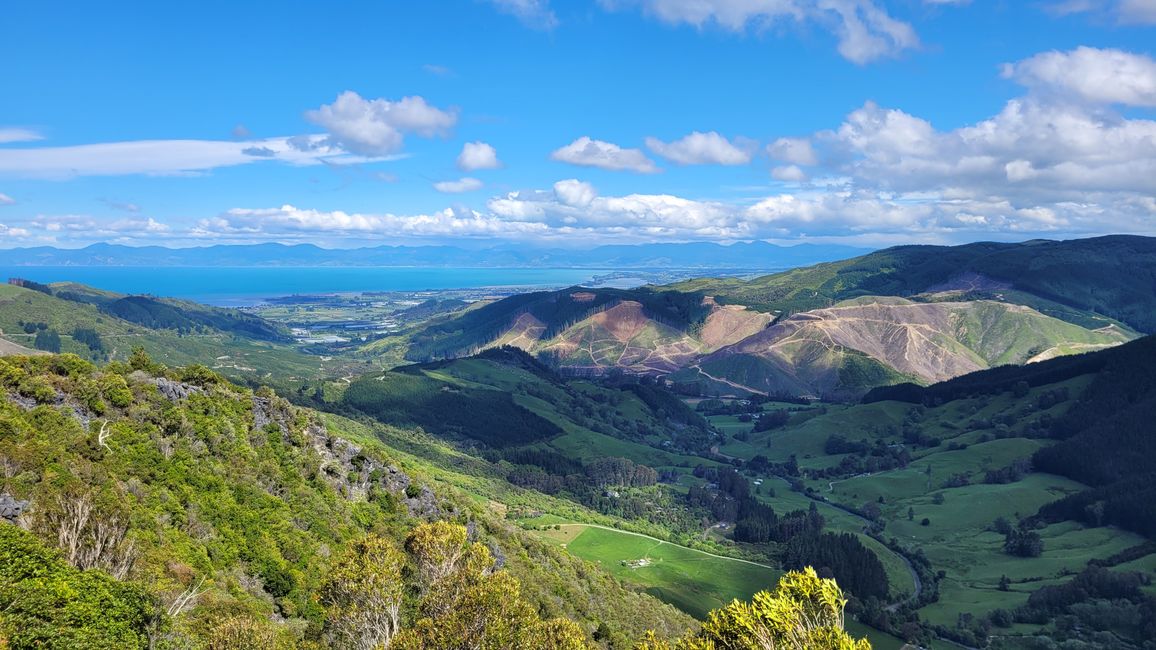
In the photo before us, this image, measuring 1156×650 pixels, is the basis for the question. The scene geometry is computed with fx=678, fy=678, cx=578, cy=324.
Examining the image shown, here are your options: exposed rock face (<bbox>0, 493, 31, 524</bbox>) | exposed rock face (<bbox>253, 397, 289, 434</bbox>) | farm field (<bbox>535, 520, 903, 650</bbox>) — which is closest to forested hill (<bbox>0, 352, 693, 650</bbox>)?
exposed rock face (<bbox>0, 493, 31, 524</bbox>)

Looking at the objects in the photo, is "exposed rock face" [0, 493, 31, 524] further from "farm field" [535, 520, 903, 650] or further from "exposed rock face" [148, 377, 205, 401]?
"farm field" [535, 520, 903, 650]

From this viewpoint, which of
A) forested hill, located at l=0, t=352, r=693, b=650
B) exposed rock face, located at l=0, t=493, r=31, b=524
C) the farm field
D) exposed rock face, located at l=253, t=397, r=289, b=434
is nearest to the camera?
forested hill, located at l=0, t=352, r=693, b=650

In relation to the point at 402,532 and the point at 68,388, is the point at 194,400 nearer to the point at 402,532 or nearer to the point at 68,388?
the point at 68,388

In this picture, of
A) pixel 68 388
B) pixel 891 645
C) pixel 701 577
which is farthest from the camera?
pixel 701 577

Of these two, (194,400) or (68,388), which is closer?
(68,388)

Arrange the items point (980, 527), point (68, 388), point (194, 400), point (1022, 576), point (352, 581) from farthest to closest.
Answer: point (980, 527)
point (1022, 576)
point (194, 400)
point (68, 388)
point (352, 581)

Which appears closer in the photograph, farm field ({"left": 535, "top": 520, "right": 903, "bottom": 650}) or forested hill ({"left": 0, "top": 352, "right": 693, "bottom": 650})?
forested hill ({"left": 0, "top": 352, "right": 693, "bottom": 650})

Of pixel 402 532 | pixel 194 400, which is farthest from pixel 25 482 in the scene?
pixel 402 532
